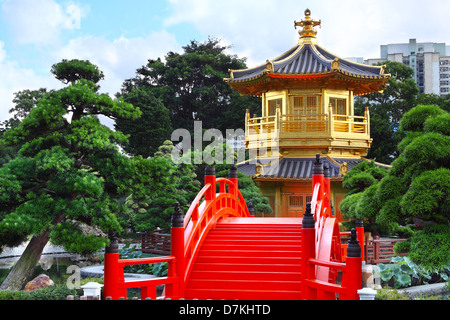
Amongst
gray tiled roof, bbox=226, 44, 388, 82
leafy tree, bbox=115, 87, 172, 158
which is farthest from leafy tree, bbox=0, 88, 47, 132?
gray tiled roof, bbox=226, 44, 388, 82

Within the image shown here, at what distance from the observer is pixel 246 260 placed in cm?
833

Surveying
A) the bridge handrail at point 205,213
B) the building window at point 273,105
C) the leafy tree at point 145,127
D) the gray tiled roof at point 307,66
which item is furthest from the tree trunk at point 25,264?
the leafy tree at point 145,127

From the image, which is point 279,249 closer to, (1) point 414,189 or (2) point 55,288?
(1) point 414,189

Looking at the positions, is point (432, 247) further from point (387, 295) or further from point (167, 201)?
point (167, 201)

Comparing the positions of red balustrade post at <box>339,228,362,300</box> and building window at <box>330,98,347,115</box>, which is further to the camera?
building window at <box>330,98,347,115</box>

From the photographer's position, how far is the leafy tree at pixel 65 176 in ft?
34.6

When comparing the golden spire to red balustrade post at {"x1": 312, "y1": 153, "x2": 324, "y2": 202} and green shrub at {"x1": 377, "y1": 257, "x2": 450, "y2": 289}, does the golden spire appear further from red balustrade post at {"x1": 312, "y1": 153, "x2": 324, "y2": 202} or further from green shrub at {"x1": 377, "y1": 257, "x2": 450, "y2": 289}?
red balustrade post at {"x1": 312, "y1": 153, "x2": 324, "y2": 202}

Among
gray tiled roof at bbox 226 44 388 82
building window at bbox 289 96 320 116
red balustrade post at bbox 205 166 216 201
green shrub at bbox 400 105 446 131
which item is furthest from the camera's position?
building window at bbox 289 96 320 116

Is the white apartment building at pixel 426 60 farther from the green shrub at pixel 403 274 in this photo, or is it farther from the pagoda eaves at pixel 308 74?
the green shrub at pixel 403 274

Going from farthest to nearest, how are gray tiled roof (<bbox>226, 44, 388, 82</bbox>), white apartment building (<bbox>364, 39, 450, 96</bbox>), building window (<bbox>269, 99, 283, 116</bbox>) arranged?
white apartment building (<bbox>364, 39, 450, 96</bbox>)
building window (<bbox>269, 99, 283, 116</bbox>)
gray tiled roof (<bbox>226, 44, 388, 82</bbox>)

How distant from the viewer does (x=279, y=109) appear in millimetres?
18578

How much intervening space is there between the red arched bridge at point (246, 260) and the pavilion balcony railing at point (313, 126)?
849 centimetres

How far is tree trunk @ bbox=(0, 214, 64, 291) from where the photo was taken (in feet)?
36.9
